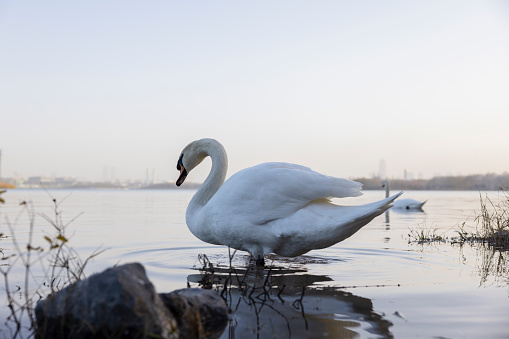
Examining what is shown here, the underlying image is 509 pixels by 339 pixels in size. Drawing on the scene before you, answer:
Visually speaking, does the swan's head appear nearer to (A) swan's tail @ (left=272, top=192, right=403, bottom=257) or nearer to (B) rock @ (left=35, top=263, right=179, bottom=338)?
(A) swan's tail @ (left=272, top=192, right=403, bottom=257)

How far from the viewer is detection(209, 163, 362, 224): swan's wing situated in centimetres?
545

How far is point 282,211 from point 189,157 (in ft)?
8.55

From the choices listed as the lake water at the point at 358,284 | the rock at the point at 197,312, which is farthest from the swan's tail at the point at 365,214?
the rock at the point at 197,312

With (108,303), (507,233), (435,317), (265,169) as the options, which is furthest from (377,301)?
(507,233)

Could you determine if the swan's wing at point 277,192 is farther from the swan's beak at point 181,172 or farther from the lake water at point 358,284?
the swan's beak at point 181,172

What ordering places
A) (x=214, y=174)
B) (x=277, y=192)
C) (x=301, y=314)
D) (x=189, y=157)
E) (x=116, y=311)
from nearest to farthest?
(x=116, y=311) → (x=301, y=314) → (x=277, y=192) → (x=214, y=174) → (x=189, y=157)

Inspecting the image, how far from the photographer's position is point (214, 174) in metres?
7.22

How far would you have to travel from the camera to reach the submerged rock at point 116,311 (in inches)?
111

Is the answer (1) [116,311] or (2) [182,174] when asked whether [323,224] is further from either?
(2) [182,174]

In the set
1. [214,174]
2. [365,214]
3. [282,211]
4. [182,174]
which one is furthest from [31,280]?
[365,214]

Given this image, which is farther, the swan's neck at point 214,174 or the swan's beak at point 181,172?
the swan's beak at point 181,172

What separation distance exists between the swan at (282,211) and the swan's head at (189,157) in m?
1.90

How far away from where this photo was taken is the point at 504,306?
4.11 meters

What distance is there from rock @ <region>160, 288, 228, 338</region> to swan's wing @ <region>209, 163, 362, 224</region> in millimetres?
1962
